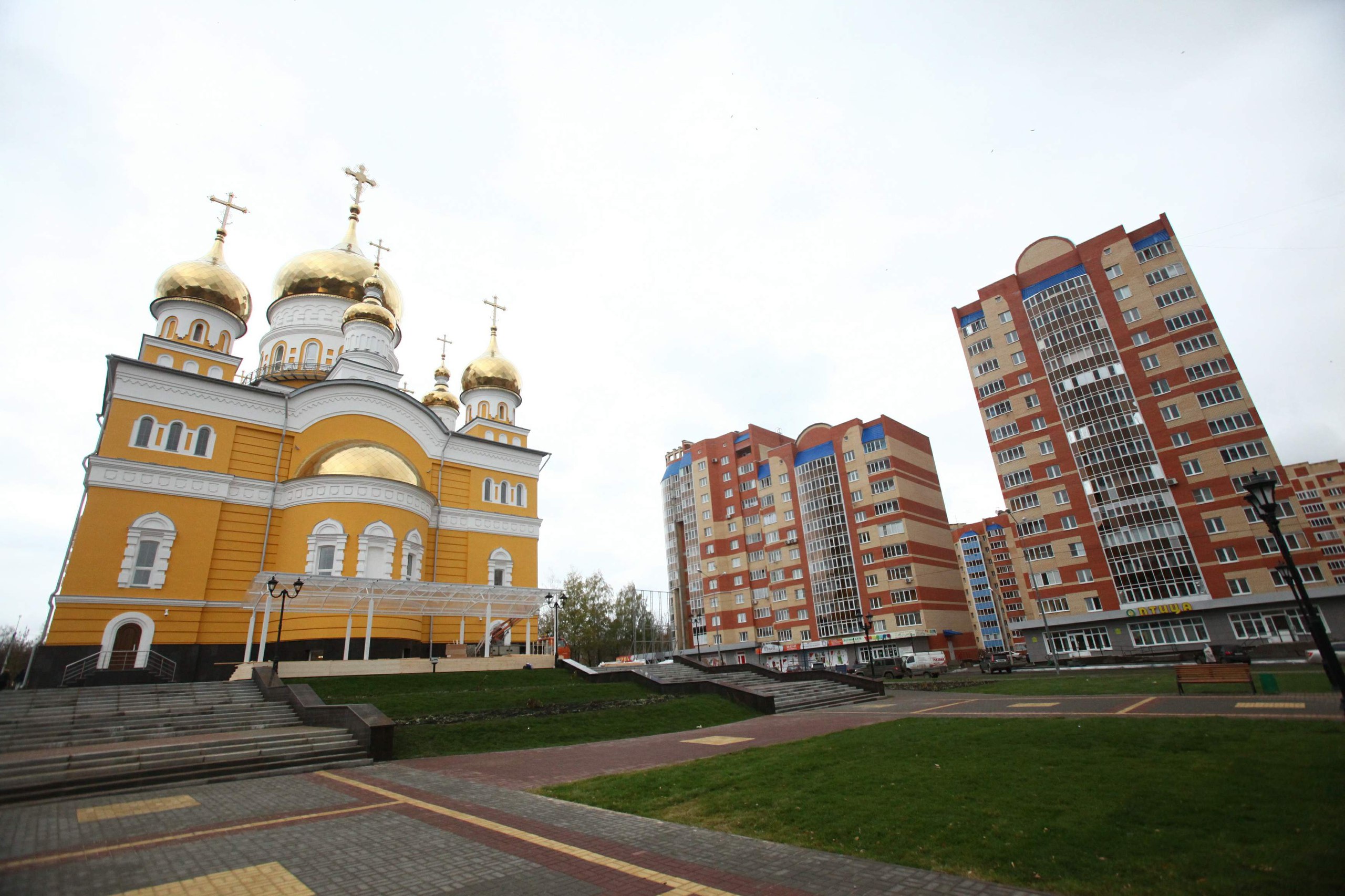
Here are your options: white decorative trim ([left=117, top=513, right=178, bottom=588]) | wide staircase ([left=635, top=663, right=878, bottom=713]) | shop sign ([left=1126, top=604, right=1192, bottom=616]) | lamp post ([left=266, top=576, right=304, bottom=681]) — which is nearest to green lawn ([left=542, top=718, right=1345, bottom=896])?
wide staircase ([left=635, top=663, right=878, bottom=713])

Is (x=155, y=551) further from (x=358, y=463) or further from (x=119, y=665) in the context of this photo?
(x=358, y=463)

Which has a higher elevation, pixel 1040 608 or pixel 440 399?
pixel 440 399

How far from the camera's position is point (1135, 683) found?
1903cm

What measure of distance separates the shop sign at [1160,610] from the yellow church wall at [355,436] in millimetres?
40757

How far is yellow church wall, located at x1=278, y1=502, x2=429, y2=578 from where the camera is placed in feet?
83.0

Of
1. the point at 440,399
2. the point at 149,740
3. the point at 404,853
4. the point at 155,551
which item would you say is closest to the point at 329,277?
the point at 440,399

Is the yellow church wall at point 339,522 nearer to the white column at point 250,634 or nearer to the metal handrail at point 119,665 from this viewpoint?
the white column at point 250,634

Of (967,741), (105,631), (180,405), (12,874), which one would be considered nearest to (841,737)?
(967,741)

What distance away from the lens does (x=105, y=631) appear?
2241cm

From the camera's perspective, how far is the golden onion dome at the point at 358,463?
26375 mm

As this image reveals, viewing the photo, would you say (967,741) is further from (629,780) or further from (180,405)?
(180,405)

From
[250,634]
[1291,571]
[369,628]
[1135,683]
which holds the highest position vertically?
[250,634]

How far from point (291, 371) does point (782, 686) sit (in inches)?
1167

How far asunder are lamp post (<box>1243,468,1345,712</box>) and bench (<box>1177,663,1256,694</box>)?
784 centimetres
